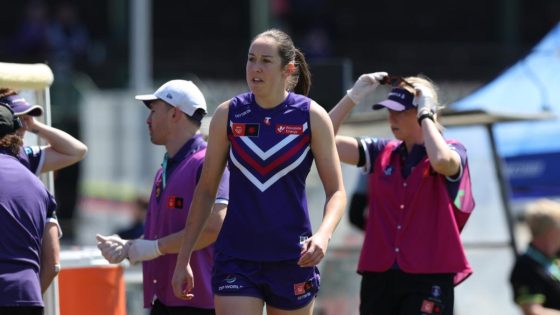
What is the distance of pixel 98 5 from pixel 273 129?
2189 cm

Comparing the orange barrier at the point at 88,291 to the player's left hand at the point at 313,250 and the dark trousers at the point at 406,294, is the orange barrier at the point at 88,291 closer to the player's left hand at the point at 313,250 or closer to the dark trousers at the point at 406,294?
the dark trousers at the point at 406,294

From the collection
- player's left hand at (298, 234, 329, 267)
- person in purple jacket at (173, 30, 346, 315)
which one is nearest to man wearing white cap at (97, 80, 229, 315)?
person in purple jacket at (173, 30, 346, 315)

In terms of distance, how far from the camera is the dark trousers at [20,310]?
A: 5.99 m

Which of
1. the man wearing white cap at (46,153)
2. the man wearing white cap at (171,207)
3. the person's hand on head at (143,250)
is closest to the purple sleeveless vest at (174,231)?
the man wearing white cap at (171,207)

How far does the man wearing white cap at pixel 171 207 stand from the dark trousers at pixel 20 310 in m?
0.68

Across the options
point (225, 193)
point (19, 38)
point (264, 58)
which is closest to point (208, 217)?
point (225, 193)

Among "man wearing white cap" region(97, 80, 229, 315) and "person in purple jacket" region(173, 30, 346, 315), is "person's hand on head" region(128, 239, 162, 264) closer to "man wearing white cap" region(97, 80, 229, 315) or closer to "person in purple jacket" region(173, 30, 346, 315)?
"man wearing white cap" region(97, 80, 229, 315)

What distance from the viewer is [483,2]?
29.8m

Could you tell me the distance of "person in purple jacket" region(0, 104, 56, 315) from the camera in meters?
6.00

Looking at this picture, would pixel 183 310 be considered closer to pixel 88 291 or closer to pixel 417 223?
pixel 88 291

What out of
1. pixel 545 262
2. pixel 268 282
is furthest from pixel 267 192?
pixel 545 262

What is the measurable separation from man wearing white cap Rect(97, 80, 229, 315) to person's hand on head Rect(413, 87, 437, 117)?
3.79 ft

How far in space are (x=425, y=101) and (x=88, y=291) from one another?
228 centimetres

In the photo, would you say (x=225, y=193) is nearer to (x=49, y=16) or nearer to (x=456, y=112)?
(x=456, y=112)
